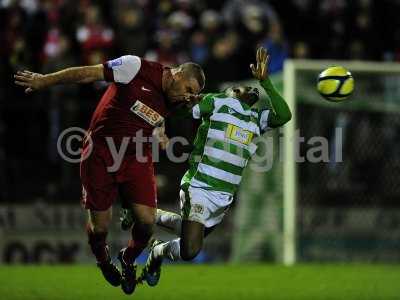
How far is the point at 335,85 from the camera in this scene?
976cm

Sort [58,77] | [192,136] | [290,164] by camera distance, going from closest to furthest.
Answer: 1. [58,77]
2. [290,164]
3. [192,136]

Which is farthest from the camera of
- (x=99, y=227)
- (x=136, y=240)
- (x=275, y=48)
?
(x=275, y=48)

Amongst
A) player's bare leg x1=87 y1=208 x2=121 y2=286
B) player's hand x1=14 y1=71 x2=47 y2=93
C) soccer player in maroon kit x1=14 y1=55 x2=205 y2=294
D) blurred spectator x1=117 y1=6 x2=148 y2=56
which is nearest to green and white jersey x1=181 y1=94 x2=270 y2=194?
soccer player in maroon kit x1=14 y1=55 x2=205 y2=294

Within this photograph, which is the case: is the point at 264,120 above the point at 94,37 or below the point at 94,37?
below

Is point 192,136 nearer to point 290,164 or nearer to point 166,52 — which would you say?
point 166,52

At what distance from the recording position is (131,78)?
8938 millimetres

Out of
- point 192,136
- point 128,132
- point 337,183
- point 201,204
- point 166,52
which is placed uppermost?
point 166,52

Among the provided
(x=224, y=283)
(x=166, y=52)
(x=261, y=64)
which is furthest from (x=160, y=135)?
(x=166, y=52)

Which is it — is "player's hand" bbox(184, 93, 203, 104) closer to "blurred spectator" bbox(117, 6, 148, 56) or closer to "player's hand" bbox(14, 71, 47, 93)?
"player's hand" bbox(14, 71, 47, 93)

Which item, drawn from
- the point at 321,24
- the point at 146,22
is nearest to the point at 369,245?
the point at 321,24

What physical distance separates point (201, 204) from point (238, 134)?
0.73 meters

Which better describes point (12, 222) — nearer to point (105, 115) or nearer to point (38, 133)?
point (38, 133)

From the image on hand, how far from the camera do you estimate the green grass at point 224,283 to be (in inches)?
396

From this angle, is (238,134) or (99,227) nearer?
(99,227)
